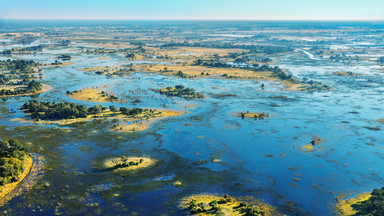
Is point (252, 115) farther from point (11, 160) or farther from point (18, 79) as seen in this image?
point (18, 79)

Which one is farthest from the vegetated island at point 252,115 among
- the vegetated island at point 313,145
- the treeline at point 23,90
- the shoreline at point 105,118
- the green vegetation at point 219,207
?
the treeline at point 23,90

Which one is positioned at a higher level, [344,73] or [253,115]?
[344,73]

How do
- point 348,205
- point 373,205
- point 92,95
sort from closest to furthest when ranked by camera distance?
point 373,205, point 348,205, point 92,95

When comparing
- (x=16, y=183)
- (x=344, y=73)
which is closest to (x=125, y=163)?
(x=16, y=183)

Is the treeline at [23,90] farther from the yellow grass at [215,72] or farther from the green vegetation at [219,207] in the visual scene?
the green vegetation at [219,207]

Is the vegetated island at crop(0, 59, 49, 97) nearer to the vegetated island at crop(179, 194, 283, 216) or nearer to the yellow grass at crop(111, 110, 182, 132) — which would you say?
the yellow grass at crop(111, 110, 182, 132)

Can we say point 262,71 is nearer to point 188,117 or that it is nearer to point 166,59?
point 166,59
